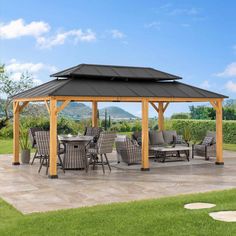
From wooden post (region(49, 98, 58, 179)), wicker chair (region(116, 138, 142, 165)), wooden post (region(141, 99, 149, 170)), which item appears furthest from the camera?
wicker chair (region(116, 138, 142, 165))

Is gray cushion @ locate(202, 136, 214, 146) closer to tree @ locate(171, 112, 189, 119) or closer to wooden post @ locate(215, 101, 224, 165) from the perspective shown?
wooden post @ locate(215, 101, 224, 165)

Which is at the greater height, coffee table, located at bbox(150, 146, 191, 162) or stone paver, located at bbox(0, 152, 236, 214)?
coffee table, located at bbox(150, 146, 191, 162)

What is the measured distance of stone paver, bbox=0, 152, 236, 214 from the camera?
25.2 feet

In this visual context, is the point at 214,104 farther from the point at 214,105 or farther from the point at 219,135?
the point at 219,135

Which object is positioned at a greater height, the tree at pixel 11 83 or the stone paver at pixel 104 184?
the tree at pixel 11 83

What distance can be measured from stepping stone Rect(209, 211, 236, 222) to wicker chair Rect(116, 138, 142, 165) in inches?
228

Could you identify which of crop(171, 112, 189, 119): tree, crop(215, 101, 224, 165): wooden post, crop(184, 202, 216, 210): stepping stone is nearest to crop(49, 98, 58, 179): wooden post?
crop(184, 202, 216, 210): stepping stone

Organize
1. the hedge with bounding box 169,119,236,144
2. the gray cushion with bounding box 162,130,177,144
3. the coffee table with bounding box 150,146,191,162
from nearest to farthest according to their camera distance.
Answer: the coffee table with bounding box 150,146,191,162 → the gray cushion with bounding box 162,130,177,144 → the hedge with bounding box 169,119,236,144

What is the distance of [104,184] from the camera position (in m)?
9.34

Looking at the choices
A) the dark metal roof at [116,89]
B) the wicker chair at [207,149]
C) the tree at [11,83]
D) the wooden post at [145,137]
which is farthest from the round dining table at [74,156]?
the tree at [11,83]

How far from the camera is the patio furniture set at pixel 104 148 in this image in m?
10.9

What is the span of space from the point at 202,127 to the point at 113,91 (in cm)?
1270

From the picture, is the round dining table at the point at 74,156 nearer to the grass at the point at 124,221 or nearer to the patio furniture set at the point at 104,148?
the patio furniture set at the point at 104,148

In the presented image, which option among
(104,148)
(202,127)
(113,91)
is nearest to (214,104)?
(113,91)
